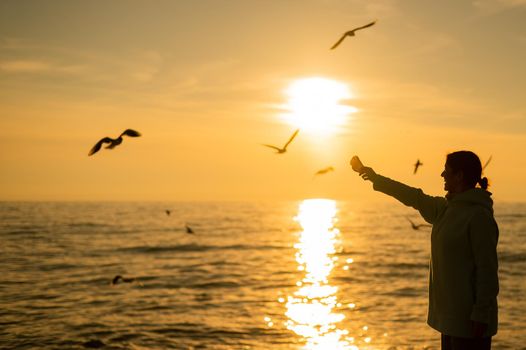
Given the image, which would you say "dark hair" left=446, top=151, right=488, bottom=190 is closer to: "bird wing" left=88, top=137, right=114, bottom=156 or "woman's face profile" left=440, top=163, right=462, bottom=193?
"woman's face profile" left=440, top=163, right=462, bottom=193

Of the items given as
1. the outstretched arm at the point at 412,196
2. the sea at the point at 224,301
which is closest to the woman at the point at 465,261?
the outstretched arm at the point at 412,196

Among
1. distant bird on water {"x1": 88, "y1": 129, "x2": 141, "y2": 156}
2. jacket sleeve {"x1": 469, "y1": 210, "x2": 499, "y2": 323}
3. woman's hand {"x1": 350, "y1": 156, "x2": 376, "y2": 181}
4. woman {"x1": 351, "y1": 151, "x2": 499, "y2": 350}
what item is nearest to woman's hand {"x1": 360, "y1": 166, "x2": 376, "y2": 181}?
woman's hand {"x1": 350, "y1": 156, "x2": 376, "y2": 181}

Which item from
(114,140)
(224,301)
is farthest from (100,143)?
(224,301)

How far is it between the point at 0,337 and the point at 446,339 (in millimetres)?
13069

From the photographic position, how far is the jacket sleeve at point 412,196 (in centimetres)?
462

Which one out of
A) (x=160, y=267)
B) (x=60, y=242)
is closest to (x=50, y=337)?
(x=160, y=267)

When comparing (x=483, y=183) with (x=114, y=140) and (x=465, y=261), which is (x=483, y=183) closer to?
(x=465, y=261)

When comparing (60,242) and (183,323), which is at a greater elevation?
(60,242)

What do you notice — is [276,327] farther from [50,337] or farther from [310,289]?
[310,289]

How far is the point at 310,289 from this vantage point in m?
24.8

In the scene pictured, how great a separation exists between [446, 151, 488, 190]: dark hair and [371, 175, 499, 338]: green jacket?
0.35 feet

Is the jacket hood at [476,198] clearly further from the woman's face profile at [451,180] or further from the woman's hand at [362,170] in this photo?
the woman's hand at [362,170]

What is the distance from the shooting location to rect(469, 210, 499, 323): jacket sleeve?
4.03 meters

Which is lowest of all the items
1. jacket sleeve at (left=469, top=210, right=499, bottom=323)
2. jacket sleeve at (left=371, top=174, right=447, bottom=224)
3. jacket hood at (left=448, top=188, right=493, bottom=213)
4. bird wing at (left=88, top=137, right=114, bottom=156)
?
jacket sleeve at (left=469, top=210, right=499, bottom=323)
